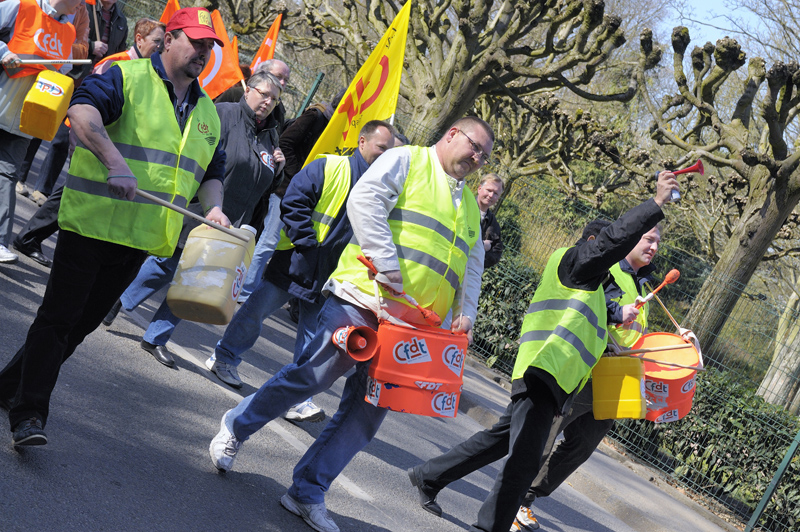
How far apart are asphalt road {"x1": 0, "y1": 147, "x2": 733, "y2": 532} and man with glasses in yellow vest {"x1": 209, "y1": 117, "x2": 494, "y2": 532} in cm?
26

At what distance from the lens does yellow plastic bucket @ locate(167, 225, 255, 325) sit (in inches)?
142

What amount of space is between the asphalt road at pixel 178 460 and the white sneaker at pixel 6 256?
69mm

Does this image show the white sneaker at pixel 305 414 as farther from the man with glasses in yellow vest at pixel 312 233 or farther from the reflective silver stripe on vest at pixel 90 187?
the reflective silver stripe on vest at pixel 90 187

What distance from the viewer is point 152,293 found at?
5691mm

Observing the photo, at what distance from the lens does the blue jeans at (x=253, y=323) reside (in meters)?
5.45

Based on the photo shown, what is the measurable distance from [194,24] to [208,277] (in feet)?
3.51

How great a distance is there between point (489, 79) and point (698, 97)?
3.87 metres

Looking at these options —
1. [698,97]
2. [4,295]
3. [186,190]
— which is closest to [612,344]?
[186,190]

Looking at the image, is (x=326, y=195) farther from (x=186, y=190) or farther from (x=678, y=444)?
(x=678, y=444)

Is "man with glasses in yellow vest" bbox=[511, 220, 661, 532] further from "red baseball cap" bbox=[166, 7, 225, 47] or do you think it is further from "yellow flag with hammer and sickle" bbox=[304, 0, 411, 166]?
"red baseball cap" bbox=[166, 7, 225, 47]

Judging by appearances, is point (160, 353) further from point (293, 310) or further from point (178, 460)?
point (293, 310)

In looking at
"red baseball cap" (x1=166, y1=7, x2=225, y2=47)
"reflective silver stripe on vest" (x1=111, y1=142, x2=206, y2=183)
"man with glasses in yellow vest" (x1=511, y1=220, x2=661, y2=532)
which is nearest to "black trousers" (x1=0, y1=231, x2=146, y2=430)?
"reflective silver stripe on vest" (x1=111, y1=142, x2=206, y2=183)

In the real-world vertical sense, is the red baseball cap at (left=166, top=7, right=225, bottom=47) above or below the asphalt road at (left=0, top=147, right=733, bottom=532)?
above

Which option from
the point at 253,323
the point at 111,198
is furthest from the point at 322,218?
Answer: the point at 111,198
